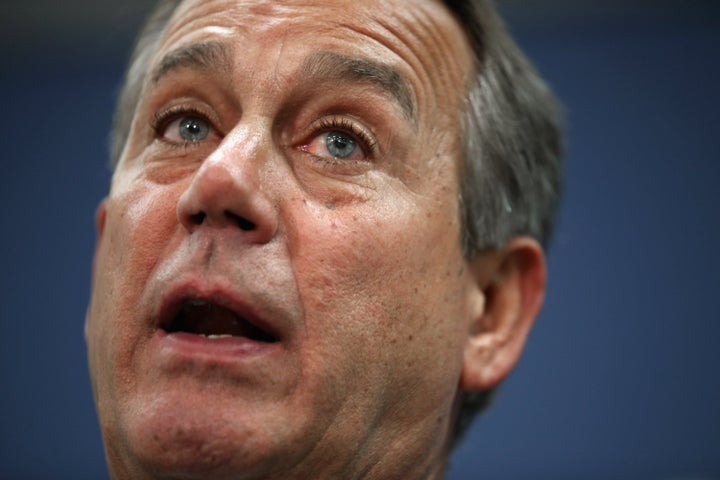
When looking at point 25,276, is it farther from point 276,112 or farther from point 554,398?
point 276,112

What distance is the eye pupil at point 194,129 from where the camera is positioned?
122cm

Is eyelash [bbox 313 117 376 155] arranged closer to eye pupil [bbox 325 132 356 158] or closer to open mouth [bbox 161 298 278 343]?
eye pupil [bbox 325 132 356 158]

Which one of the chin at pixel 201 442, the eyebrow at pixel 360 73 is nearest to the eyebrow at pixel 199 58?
the eyebrow at pixel 360 73

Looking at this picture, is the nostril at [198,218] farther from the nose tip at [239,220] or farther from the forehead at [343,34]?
the forehead at [343,34]

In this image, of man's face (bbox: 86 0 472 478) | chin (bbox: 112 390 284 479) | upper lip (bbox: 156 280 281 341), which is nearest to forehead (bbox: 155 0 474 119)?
man's face (bbox: 86 0 472 478)

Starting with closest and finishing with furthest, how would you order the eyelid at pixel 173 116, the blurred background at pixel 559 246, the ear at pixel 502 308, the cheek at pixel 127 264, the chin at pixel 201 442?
the chin at pixel 201 442
the cheek at pixel 127 264
the eyelid at pixel 173 116
the ear at pixel 502 308
the blurred background at pixel 559 246

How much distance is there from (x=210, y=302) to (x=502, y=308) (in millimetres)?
573

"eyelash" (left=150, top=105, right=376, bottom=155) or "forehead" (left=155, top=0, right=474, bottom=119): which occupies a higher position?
"forehead" (left=155, top=0, right=474, bottom=119)

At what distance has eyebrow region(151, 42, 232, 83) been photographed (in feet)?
3.86

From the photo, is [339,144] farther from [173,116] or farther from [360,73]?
[173,116]

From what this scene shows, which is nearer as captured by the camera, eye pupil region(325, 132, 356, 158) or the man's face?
the man's face

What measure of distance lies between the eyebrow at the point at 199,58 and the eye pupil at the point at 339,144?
0.18 m

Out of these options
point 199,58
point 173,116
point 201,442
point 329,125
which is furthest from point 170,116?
point 201,442

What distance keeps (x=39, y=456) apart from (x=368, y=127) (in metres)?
2.23
